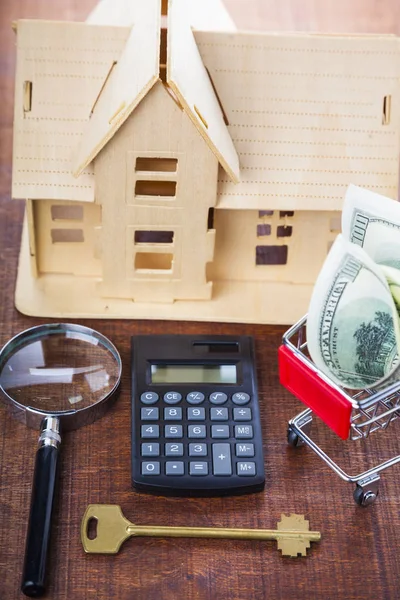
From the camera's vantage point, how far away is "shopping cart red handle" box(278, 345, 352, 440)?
33.3 inches

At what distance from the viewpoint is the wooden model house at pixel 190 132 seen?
983mm

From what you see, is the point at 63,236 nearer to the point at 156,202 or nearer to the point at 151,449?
the point at 156,202

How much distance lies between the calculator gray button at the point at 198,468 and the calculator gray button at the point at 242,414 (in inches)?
2.5

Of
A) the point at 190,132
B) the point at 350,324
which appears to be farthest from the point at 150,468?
the point at 190,132

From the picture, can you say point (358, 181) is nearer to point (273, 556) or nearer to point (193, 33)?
A: point (193, 33)

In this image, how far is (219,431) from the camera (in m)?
0.95

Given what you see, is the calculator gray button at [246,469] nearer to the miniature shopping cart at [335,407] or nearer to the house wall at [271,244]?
the miniature shopping cart at [335,407]

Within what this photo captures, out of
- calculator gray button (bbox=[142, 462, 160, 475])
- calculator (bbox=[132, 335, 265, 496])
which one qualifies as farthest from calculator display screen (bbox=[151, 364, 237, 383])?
calculator gray button (bbox=[142, 462, 160, 475])

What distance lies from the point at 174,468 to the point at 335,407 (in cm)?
17

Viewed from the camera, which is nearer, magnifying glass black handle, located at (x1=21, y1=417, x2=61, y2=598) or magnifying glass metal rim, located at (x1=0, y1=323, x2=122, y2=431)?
magnifying glass black handle, located at (x1=21, y1=417, x2=61, y2=598)

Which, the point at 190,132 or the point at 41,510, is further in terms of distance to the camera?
the point at 190,132

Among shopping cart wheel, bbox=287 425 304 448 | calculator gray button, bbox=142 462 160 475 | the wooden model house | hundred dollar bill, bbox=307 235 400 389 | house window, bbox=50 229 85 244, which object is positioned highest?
the wooden model house

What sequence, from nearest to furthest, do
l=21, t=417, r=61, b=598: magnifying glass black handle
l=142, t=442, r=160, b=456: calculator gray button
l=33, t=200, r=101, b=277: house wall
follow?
l=21, t=417, r=61, b=598: magnifying glass black handle, l=142, t=442, r=160, b=456: calculator gray button, l=33, t=200, r=101, b=277: house wall

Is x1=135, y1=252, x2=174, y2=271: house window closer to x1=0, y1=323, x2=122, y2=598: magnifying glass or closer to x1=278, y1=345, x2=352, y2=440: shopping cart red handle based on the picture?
x1=0, y1=323, x2=122, y2=598: magnifying glass
